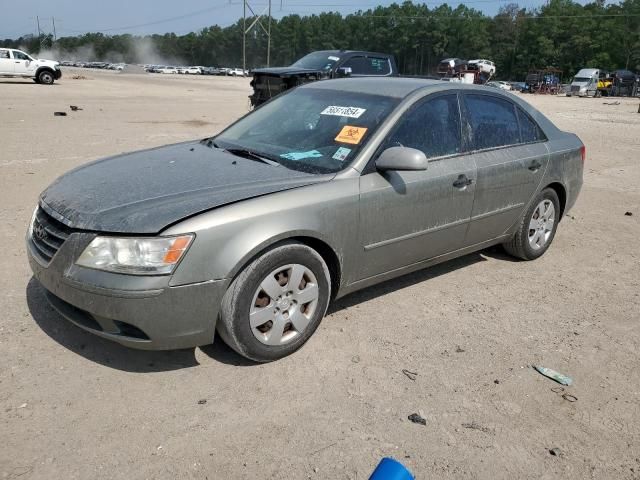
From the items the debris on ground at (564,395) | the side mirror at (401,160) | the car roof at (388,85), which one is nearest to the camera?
the debris on ground at (564,395)

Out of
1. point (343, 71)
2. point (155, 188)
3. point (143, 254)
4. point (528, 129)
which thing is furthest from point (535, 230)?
point (343, 71)

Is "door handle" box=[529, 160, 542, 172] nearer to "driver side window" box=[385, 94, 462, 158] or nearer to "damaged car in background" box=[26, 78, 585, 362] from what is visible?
"damaged car in background" box=[26, 78, 585, 362]

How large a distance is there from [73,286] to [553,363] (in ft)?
9.30

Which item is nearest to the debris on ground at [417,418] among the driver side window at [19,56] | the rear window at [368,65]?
the rear window at [368,65]

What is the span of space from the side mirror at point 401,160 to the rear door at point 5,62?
30.5 meters

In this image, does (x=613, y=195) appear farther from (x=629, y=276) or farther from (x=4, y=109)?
(x=4, y=109)

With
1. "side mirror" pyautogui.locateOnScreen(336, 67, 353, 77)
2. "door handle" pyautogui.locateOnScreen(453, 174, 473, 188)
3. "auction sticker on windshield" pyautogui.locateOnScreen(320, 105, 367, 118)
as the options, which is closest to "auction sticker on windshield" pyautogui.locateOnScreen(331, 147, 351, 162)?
"auction sticker on windshield" pyautogui.locateOnScreen(320, 105, 367, 118)

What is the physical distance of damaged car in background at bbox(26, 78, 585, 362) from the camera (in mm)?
2811

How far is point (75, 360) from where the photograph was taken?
10.5ft

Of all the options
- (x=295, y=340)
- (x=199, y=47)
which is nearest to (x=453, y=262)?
(x=295, y=340)

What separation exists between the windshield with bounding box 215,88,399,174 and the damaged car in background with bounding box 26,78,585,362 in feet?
0.05

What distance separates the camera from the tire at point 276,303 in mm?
2998

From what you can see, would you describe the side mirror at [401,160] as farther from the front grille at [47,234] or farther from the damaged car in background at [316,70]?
the damaged car in background at [316,70]

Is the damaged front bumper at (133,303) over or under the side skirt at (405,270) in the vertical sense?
over
